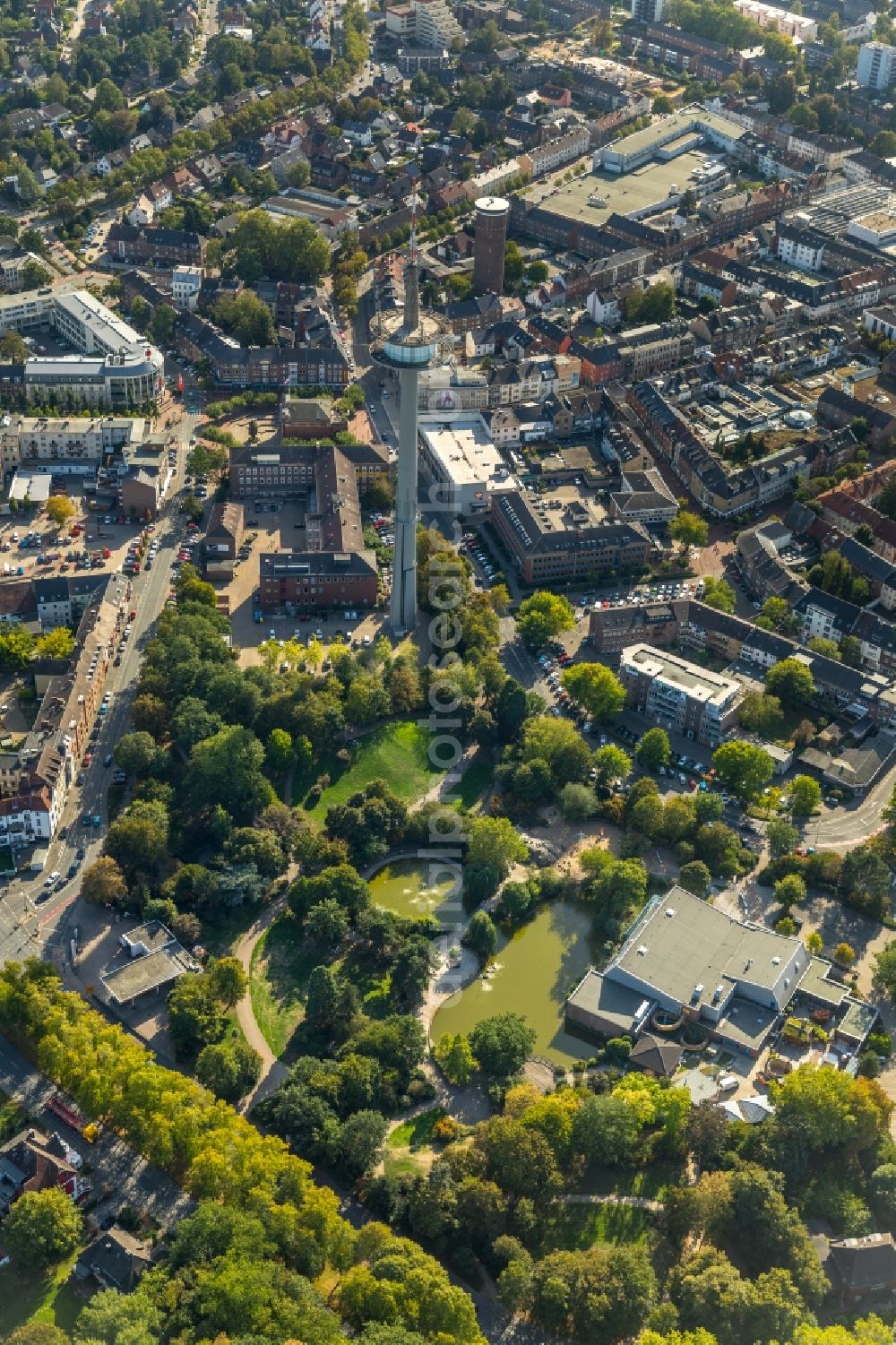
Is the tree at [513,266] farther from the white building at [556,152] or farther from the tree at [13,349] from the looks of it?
the tree at [13,349]

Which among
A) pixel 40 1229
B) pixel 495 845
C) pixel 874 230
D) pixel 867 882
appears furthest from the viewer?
pixel 874 230

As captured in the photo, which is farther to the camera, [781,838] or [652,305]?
[652,305]

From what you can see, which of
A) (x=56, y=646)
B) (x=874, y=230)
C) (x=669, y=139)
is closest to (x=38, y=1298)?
(x=56, y=646)

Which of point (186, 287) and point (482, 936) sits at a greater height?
point (186, 287)

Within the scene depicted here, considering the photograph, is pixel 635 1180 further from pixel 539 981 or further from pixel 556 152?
pixel 556 152

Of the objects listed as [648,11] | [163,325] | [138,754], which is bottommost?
[138,754]

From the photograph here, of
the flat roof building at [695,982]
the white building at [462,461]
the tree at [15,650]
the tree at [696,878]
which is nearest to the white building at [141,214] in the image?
the white building at [462,461]

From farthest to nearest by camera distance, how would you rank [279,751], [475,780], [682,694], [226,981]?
1. [682,694]
2. [475,780]
3. [279,751]
4. [226,981]

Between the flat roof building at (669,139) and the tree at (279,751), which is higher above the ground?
the flat roof building at (669,139)
